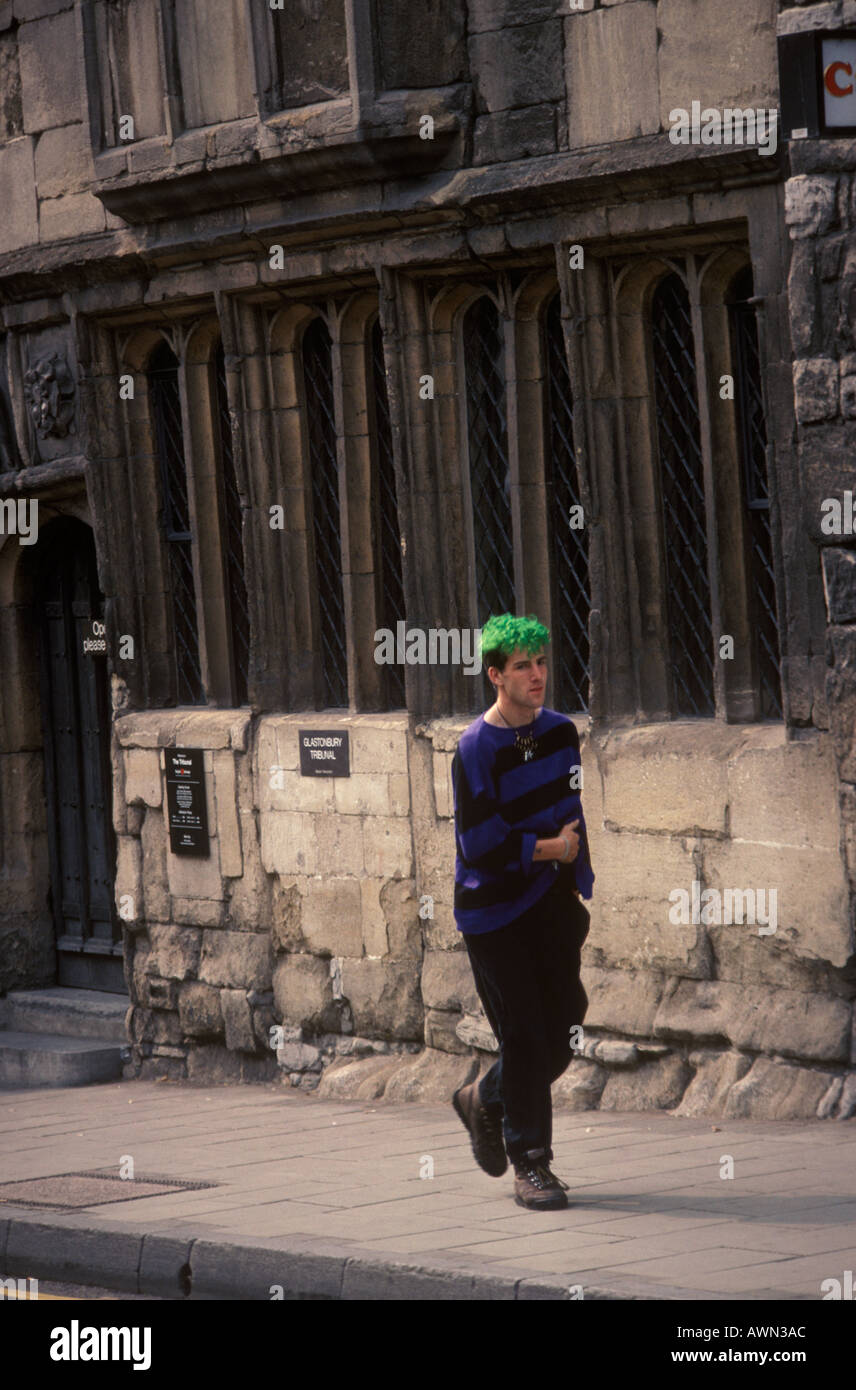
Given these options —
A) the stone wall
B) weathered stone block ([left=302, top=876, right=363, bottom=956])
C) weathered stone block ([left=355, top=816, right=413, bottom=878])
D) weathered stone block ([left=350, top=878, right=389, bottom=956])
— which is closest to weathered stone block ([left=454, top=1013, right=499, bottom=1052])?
the stone wall

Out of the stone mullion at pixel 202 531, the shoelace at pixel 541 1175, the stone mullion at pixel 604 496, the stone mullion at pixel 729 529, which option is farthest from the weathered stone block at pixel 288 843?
the shoelace at pixel 541 1175

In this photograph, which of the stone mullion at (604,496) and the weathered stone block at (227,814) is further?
Result: the weathered stone block at (227,814)

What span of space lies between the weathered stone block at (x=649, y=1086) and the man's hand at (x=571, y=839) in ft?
7.99

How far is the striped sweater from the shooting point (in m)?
7.60

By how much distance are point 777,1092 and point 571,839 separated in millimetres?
2237

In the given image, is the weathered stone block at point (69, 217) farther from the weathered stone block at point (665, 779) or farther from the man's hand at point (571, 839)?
the man's hand at point (571, 839)

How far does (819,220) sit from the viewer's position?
28.8 ft

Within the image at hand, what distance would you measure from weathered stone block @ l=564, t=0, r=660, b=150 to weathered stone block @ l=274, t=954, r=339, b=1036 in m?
4.20

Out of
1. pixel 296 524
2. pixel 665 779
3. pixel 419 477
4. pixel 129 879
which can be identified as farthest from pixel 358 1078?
pixel 419 477

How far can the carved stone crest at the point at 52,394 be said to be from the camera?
13016 millimetres

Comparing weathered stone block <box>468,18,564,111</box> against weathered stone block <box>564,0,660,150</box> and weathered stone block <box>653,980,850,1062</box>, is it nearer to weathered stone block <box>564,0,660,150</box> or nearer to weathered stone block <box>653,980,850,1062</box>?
weathered stone block <box>564,0,660,150</box>

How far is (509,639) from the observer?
299 inches

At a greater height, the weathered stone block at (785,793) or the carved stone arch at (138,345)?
the carved stone arch at (138,345)

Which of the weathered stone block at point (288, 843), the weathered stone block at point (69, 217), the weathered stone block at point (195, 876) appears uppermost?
the weathered stone block at point (69, 217)
